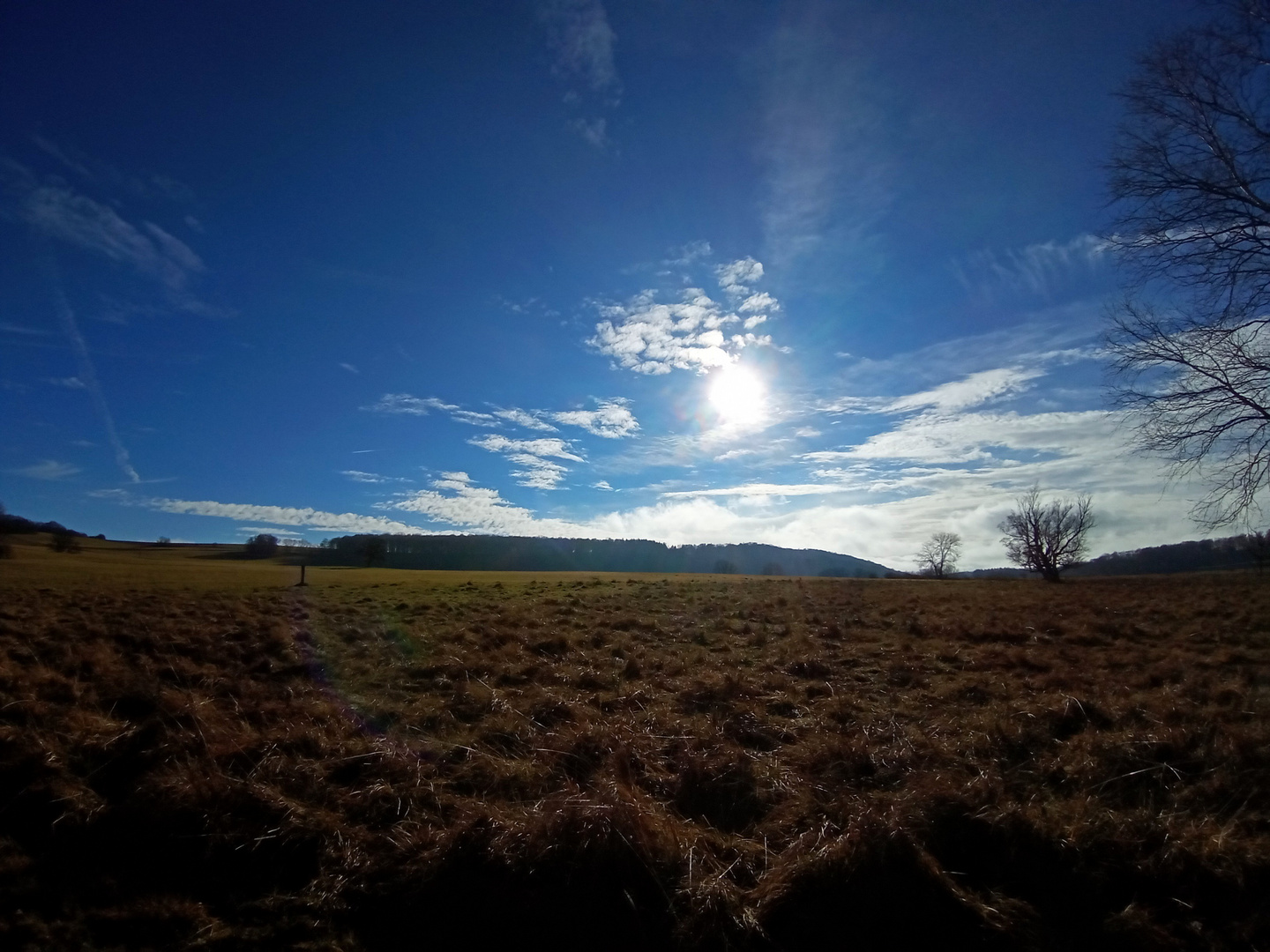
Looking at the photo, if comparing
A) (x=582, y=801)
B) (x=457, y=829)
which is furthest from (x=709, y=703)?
(x=457, y=829)

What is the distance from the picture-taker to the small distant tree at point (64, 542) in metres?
69.1

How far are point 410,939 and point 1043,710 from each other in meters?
7.14

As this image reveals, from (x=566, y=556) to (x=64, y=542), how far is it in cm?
7245

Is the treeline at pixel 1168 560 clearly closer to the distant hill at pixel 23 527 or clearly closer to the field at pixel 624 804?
the field at pixel 624 804

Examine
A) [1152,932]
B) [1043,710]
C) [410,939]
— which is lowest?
[410,939]

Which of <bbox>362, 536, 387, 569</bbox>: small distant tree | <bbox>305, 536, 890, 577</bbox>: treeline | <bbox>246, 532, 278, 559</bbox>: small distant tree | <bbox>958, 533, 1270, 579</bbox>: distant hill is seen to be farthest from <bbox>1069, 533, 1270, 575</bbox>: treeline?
<bbox>246, 532, 278, 559</bbox>: small distant tree

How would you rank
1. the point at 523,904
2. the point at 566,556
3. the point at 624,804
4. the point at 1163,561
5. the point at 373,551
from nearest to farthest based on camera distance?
the point at 523,904 < the point at 624,804 < the point at 373,551 < the point at 1163,561 < the point at 566,556

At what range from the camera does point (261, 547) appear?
10300 cm

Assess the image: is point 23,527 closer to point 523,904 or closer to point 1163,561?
point 523,904

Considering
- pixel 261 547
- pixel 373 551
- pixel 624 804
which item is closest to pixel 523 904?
pixel 624 804

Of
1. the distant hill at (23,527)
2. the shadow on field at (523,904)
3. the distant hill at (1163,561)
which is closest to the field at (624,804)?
the shadow on field at (523,904)

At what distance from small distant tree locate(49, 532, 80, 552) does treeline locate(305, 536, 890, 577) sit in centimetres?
2666

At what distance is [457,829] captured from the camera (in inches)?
185

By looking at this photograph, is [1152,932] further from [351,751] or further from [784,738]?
[351,751]
